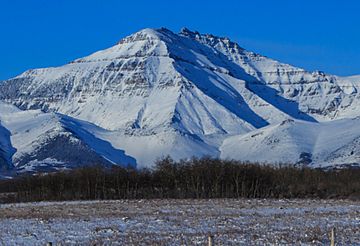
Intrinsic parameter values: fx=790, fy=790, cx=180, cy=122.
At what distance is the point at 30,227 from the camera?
4091 cm

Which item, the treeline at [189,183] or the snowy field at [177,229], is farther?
the treeline at [189,183]

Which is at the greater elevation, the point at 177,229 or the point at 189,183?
the point at 189,183

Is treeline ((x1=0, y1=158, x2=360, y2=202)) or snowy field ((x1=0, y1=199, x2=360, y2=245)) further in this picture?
treeline ((x1=0, y1=158, x2=360, y2=202))

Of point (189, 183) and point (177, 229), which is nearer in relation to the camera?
point (177, 229)

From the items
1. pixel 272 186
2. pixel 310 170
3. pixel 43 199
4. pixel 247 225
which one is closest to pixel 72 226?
pixel 247 225

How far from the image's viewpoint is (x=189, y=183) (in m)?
106

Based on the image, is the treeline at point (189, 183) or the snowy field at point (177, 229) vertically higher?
the treeline at point (189, 183)

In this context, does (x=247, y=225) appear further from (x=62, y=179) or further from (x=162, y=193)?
(x=62, y=179)

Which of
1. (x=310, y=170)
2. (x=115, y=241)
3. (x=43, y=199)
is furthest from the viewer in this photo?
(x=310, y=170)

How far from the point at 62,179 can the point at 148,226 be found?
69.8 m

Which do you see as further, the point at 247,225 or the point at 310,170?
the point at 310,170

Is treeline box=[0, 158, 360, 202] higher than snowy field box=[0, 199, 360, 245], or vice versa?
treeline box=[0, 158, 360, 202]

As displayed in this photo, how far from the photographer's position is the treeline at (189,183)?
10031 cm

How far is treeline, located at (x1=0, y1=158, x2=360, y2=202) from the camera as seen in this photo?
100312 millimetres
